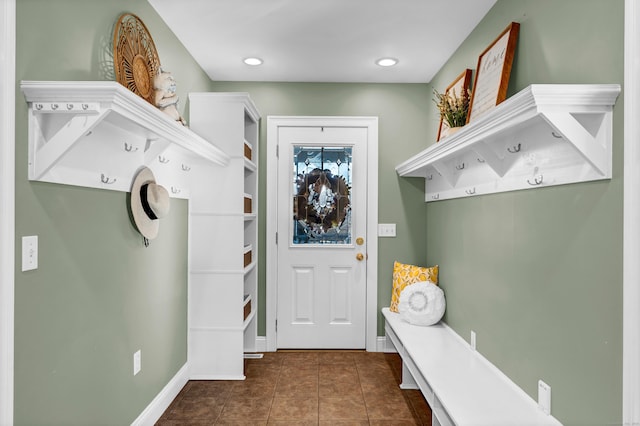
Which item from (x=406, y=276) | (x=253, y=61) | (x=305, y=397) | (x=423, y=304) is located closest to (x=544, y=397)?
(x=423, y=304)

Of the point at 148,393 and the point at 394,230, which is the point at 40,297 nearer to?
the point at 148,393

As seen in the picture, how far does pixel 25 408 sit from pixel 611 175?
211cm

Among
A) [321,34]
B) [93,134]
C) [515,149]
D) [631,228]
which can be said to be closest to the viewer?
[631,228]

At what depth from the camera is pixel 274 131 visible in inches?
144

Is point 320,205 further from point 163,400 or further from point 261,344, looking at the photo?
point 163,400

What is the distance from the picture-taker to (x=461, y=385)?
1956mm

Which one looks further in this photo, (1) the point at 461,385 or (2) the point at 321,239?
(2) the point at 321,239

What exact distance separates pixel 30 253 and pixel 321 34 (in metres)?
2.16

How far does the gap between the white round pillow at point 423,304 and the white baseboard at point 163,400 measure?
1673 mm

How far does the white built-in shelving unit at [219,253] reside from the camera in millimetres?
2998

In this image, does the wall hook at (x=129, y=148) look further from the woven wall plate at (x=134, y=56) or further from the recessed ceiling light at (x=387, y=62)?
the recessed ceiling light at (x=387, y=62)

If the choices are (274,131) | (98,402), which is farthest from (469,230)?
(98,402)

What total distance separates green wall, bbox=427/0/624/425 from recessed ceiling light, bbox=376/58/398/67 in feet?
2.65

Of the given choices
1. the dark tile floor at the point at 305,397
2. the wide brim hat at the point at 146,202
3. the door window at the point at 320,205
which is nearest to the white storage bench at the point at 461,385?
the dark tile floor at the point at 305,397
